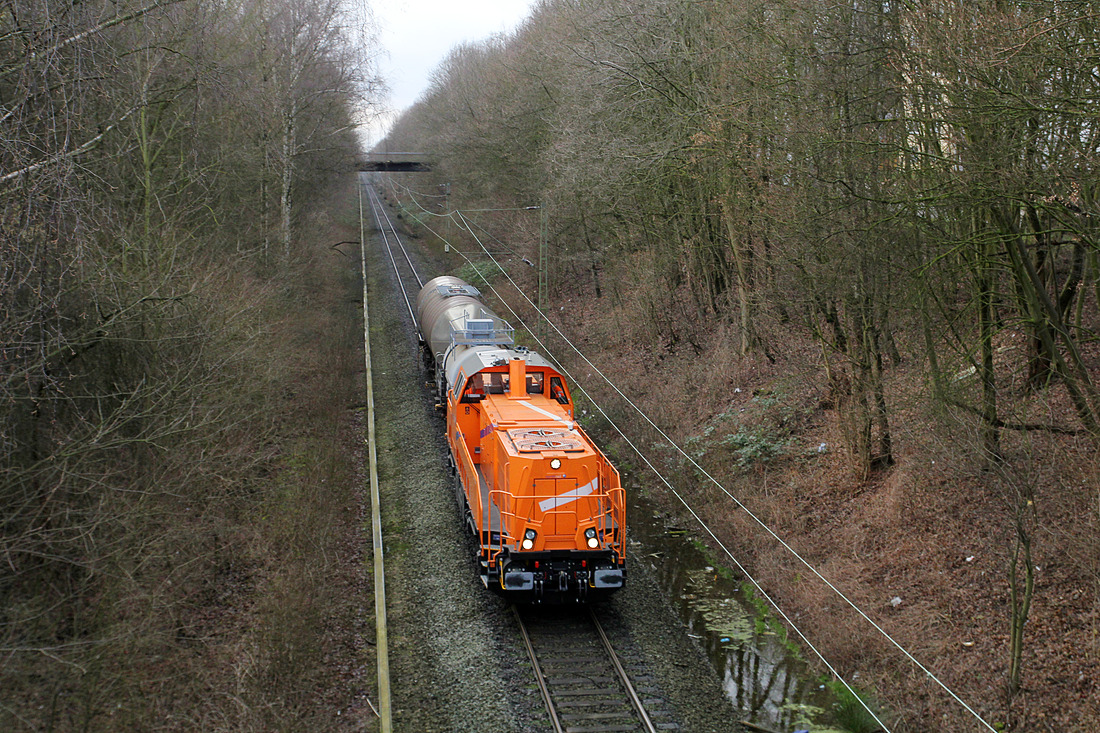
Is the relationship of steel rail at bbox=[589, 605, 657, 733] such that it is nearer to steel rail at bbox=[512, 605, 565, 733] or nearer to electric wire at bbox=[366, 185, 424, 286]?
steel rail at bbox=[512, 605, 565, 733]

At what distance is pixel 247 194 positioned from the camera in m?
24.8

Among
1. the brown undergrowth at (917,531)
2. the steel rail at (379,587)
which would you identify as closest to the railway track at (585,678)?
the steel rail at (379,587)

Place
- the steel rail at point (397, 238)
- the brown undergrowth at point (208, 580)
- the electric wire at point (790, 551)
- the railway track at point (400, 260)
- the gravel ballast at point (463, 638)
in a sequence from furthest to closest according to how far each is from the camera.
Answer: the steel rail at point (397, 238) → the railway track at point (400, 260) → the gravel ballast at point (463, 638) → the electric wire at point (790, 551) → the brown undergrowth at point (208, 580)

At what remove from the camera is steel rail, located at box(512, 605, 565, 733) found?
30.6 feet

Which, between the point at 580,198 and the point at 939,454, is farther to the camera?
the point at 580,198

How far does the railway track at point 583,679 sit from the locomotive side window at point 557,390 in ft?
13.6

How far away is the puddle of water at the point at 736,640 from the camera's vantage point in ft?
32.7

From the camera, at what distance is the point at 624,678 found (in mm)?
10195

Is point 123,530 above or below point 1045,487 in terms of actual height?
above

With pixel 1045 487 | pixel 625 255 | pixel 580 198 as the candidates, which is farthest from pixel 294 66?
pixel 1045 487

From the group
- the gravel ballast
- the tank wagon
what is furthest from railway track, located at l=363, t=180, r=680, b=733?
the tank wagon

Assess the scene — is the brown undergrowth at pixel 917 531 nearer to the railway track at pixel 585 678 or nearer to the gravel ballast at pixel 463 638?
the gravel ballast at pixel 463 638

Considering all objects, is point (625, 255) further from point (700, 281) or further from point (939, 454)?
point (939, 454)

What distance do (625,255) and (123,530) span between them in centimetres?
2024
